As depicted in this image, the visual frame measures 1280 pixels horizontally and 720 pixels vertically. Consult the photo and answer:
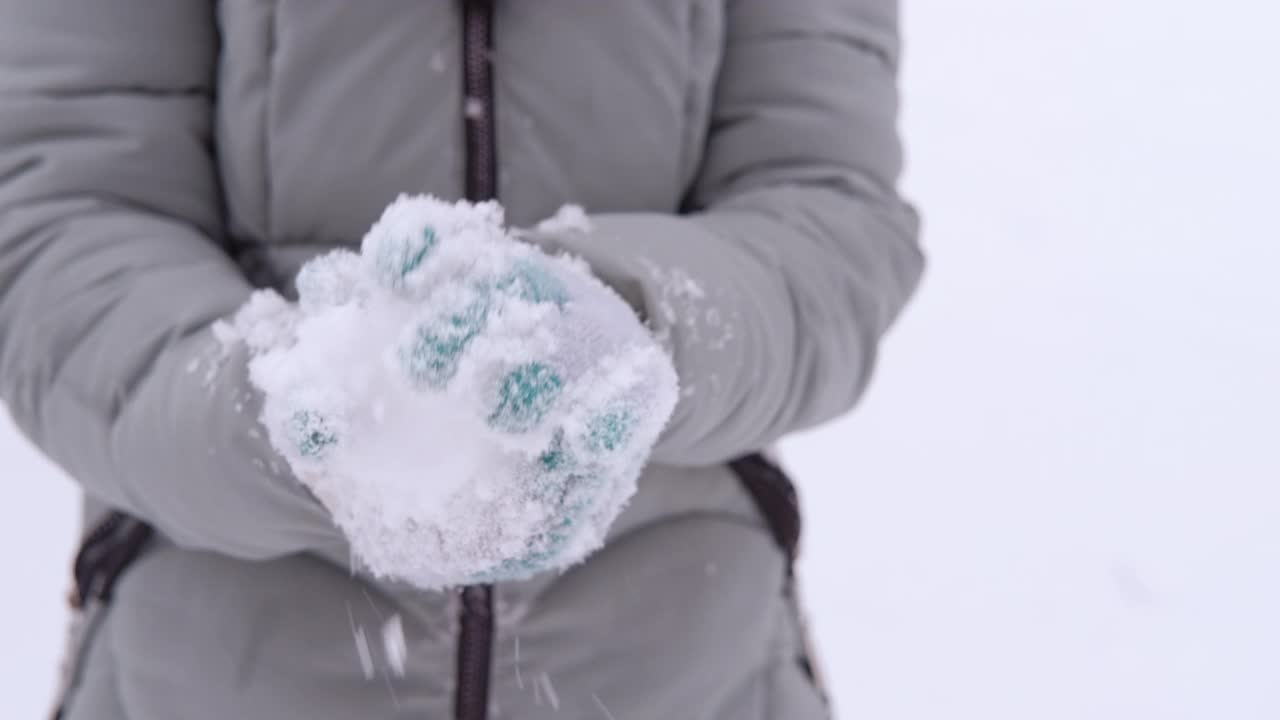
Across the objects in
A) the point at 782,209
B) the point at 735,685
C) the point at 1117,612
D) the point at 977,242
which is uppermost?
the point at 782,209

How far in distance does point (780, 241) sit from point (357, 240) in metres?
0.26

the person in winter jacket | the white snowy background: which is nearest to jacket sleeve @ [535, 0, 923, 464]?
the person in winter jacket

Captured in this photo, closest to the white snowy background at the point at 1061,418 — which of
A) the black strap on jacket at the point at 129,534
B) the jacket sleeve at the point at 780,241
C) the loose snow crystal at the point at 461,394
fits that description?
the black strap on jacket at the point at 129,534

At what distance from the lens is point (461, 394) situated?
350mm

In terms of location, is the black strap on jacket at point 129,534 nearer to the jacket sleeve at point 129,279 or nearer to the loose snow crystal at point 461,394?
the jacket sleeve at point 129,279

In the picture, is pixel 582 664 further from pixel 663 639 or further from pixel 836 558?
pixel 836 558

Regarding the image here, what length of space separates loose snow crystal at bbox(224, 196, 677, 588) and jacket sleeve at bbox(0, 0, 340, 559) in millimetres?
91

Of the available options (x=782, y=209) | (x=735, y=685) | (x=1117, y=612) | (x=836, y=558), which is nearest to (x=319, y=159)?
(x=782, y=209)

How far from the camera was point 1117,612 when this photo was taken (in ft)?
4.46

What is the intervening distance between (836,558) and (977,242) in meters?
0.58

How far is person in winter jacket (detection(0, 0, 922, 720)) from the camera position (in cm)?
58

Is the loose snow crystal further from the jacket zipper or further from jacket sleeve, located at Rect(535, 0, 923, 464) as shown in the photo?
the jacket zipper

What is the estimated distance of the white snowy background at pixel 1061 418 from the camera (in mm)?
1294

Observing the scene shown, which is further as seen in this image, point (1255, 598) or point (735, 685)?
point (1255, 598)
